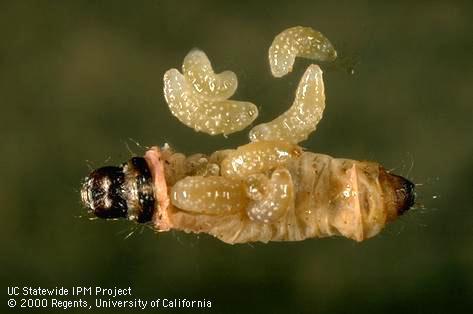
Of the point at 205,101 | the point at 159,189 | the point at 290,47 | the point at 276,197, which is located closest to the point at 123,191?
the point at 159,189

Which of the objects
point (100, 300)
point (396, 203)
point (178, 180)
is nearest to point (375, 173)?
point (396, 203)

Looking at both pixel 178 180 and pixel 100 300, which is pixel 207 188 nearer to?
pixel 178 180

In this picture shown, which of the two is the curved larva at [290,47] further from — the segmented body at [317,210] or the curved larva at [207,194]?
the curved larva at [207,194]

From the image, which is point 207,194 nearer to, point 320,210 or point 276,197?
point 276,197

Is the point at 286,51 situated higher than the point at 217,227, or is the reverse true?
the point at 286,51

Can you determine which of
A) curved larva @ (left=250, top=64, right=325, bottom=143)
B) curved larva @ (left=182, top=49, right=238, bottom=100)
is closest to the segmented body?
curved larva @ (left=250, top=64, right=325, bottom=143)

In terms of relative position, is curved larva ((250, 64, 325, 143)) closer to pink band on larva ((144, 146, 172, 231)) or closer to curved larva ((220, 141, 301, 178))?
curved larva ((220, 141, 301, 178))

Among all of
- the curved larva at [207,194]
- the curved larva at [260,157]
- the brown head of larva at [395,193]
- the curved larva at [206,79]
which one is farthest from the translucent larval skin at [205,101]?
the brown head of larva at [395,193]
